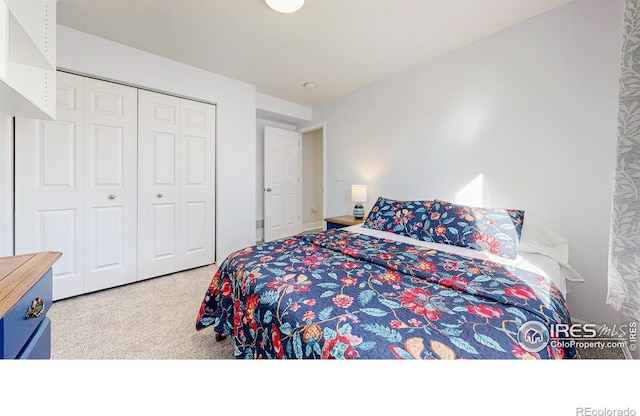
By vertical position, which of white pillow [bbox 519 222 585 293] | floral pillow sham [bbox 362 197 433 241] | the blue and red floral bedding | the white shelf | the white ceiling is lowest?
the blue and red floral bedding

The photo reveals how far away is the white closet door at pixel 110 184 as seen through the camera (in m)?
2.27

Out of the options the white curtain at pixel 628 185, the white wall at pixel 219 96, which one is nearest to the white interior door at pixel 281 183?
the white wall at pixel 219 96

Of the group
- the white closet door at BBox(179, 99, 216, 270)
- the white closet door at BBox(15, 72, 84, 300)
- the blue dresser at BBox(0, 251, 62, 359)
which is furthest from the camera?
the white closet door at BBox(179, 99, 216, 270)

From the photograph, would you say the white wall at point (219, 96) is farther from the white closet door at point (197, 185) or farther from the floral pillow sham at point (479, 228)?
the floral pillow sham at point (479, 228)

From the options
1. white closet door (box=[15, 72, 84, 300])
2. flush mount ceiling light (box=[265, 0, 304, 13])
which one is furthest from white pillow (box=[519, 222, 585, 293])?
white closet door (box=[15, 72, 84, 300])

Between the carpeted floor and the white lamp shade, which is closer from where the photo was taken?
the carpeted floor

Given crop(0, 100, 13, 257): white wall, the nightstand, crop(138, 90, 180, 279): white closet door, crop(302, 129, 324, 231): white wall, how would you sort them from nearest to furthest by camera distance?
crop(0, 100, 13, 257): white wall → crop(138, 90, 180, 279): white closet door → the nightstand → crop(302, 129, 324, 231): white wall

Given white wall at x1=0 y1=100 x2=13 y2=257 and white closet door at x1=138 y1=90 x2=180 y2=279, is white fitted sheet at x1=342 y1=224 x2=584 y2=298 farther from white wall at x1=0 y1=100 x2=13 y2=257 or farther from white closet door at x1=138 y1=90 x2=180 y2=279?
white wall at x1=0 y1=100 x2=13 y2=257

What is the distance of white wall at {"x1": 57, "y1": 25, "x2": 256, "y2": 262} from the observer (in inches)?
86.2

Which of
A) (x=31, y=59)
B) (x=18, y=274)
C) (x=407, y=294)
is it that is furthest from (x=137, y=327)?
(x=407, y=294)

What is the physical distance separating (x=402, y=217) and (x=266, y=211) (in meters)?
2.53

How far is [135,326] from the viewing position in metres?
1.77

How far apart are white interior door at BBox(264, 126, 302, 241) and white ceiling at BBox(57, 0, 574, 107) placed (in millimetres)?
1494
